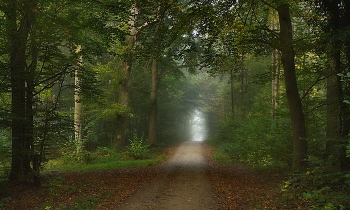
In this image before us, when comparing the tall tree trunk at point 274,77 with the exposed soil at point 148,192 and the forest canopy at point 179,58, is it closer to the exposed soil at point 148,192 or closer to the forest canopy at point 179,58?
the forest canopy at point 179,58

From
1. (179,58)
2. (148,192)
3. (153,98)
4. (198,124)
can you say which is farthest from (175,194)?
(198,124)

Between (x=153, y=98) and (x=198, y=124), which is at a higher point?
(x=153, y=98)

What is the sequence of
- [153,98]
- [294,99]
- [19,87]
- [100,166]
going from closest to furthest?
1. [19,87]
2. [294,99]
3. [100,166]
4. [153,98]

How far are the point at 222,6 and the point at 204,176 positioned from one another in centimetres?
688

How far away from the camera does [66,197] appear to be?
706 cm

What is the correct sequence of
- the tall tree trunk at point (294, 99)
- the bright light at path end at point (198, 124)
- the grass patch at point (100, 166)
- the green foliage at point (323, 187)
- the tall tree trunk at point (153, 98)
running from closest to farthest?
the green foliage at point (323, 187), the tall tree trunk at point (294, 99), the grass patch at point (100, 166), the tall tree trunk at point (153, 98), the bright light at path end at point (198, 124)

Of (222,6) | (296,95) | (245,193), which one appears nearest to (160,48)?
(222,6)

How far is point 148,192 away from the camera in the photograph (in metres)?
Answer: 8.08

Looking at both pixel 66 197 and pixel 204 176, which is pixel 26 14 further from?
pixel 204 176

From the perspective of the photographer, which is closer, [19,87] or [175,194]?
[19,87]

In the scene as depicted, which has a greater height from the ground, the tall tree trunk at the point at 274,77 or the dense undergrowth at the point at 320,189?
the tall tree trunk at the point at 274,77

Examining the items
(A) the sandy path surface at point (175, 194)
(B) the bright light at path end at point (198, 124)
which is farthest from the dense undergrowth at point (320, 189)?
(B) the bright light at path end at point (198, 124)

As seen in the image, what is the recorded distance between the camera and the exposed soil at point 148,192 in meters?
6.51

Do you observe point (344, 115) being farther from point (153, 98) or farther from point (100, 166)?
point (153, 98)
